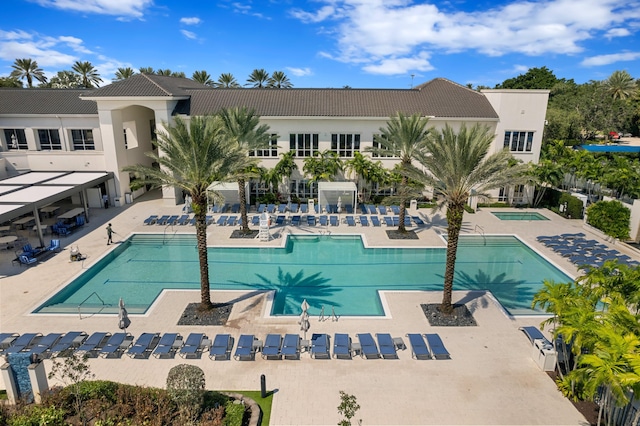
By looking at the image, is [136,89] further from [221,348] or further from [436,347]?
[436,347]

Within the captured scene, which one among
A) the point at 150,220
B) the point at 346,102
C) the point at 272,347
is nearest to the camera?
the point at 272,347

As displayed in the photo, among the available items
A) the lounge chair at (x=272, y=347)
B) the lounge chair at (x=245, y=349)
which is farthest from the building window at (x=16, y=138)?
the lounge chair at (x=272, y=347)

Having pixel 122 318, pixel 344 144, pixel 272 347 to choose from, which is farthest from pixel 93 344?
pixel 344 144

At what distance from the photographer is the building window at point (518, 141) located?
107ft

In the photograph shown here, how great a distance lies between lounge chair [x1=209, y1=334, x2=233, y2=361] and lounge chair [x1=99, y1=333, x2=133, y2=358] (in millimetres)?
2979

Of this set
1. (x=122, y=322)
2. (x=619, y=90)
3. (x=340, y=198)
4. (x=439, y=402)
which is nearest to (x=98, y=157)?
(x=340, y=198)

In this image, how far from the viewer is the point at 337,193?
32344 mm

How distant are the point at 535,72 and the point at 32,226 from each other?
293 feet

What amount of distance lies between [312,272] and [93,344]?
33.8 feet

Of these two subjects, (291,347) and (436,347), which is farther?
(436,347)

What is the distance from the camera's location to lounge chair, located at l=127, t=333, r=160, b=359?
44.4 ft

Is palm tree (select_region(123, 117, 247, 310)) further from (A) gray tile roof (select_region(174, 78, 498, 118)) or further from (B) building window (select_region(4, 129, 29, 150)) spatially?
(B) building window (select_region(4, 129, 29, 150))

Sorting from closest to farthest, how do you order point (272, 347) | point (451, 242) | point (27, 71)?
point (272, 347), point (451, 242), point (27, 71)

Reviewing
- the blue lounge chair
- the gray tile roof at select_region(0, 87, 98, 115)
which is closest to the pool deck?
the blue lounge chair
